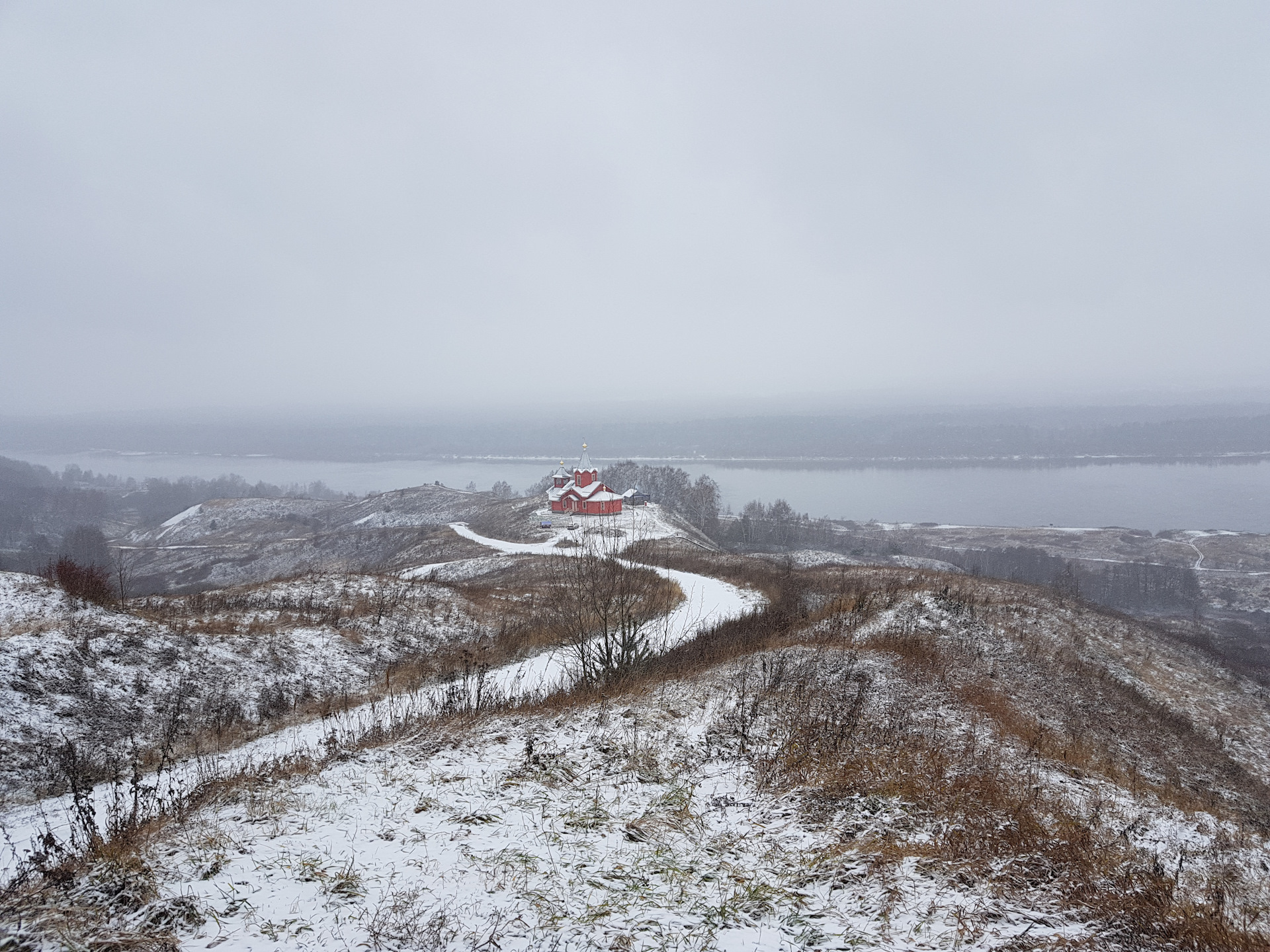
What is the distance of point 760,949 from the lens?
12.8 ft

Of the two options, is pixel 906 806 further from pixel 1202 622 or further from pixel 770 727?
pixel 1202 622

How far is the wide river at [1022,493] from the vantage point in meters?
115

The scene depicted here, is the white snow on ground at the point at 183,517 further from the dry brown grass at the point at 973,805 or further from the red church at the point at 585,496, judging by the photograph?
the dry brown grass at the point at 973,805

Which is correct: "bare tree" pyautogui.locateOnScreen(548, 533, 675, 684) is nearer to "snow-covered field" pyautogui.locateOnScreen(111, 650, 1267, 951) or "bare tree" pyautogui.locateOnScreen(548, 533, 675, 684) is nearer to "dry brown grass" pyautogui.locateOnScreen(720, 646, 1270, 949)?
"dry brown grass" pyautogui.locateOnScreen(720, 646, 1270, 949)

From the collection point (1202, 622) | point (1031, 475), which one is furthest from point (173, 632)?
point (1031, 475)

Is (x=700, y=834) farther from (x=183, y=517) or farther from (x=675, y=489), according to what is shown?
(x=183, y=517)

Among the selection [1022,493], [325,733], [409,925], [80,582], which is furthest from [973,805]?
[1022,493]

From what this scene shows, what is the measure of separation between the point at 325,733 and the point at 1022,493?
174m

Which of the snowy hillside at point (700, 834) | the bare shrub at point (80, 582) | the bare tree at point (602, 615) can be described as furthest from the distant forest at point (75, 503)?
the snowy hillside at point (700, 834)

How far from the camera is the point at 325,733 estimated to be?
876 cm

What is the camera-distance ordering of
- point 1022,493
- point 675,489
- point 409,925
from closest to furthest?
point 409,925 → point 675,489 → point 1022,493

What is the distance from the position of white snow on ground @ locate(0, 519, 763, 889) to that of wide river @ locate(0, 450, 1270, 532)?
112179 mm

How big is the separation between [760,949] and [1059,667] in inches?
609

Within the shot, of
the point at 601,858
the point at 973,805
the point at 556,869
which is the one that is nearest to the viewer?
the point at 556,869
